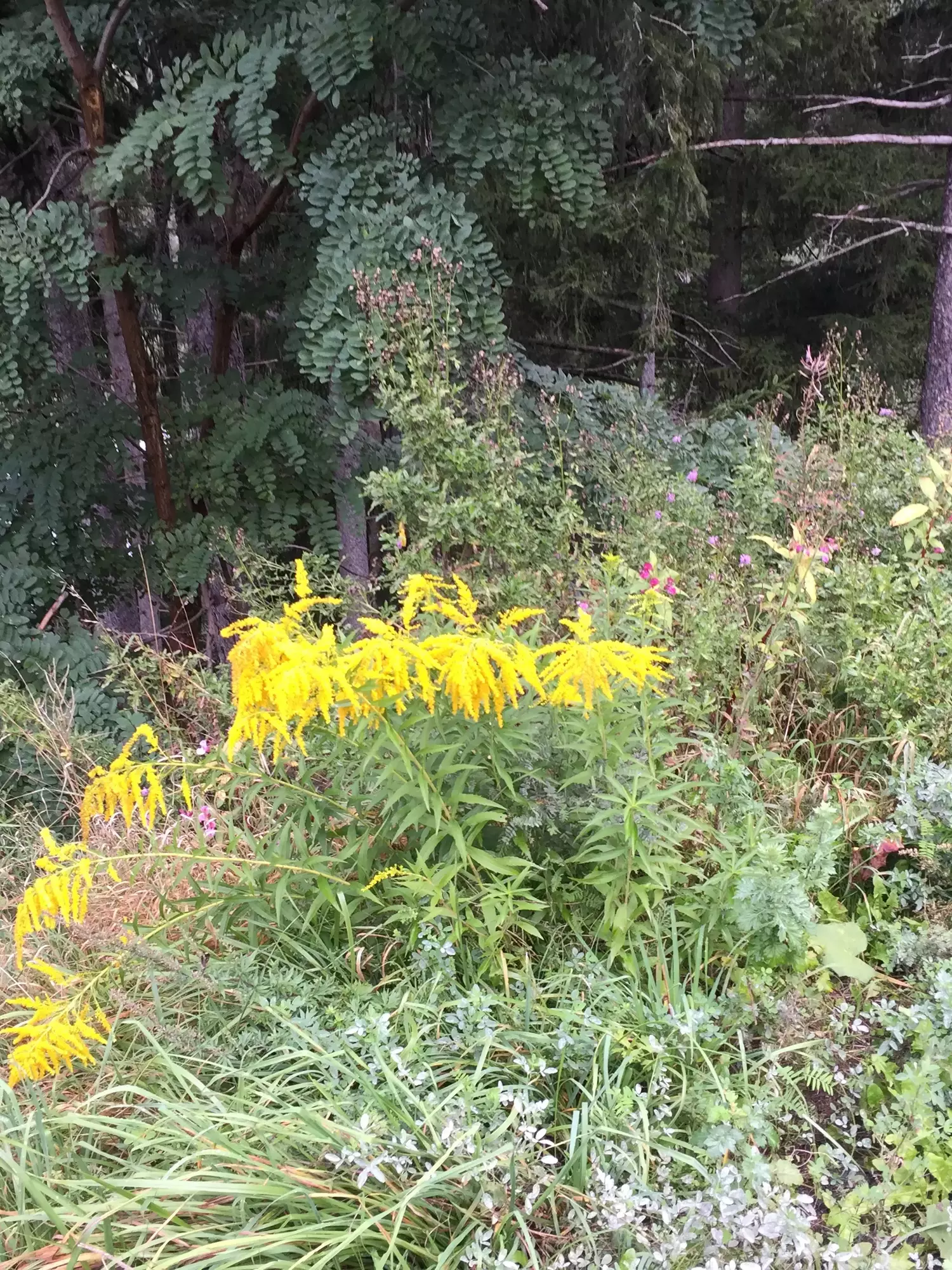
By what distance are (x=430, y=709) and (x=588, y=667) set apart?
333 millimetres

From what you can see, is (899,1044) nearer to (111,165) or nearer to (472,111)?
(472,111)

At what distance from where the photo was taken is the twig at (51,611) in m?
3.62

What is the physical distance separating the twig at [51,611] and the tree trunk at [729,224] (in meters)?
6.00

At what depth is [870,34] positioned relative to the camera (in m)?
6.27

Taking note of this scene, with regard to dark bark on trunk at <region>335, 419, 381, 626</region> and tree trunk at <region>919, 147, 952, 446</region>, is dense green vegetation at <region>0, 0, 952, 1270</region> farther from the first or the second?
tree trunk at <region>919, 147, 952, 446</region>

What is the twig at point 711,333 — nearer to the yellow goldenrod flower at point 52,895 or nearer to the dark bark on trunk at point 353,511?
the dark bark on trunk at point 353,511

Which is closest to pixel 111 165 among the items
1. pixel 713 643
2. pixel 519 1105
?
pixel 713 643

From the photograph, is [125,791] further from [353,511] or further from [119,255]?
[119,255]

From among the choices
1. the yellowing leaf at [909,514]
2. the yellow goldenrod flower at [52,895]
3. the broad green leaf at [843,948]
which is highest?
the yellowing leaf at [909,514]

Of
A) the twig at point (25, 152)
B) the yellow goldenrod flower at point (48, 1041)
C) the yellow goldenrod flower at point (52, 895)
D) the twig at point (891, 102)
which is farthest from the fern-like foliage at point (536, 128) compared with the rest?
the twig at point (891, 102)

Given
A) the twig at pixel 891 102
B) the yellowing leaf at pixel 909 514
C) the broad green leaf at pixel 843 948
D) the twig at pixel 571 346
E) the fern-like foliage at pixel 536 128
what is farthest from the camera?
the twig at pixel 571 346

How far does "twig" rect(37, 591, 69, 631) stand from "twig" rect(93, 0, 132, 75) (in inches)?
Answer: 86.3

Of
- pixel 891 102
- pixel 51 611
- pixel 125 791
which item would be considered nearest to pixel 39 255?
pixel 51 611

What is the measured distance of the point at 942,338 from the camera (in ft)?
19.2
